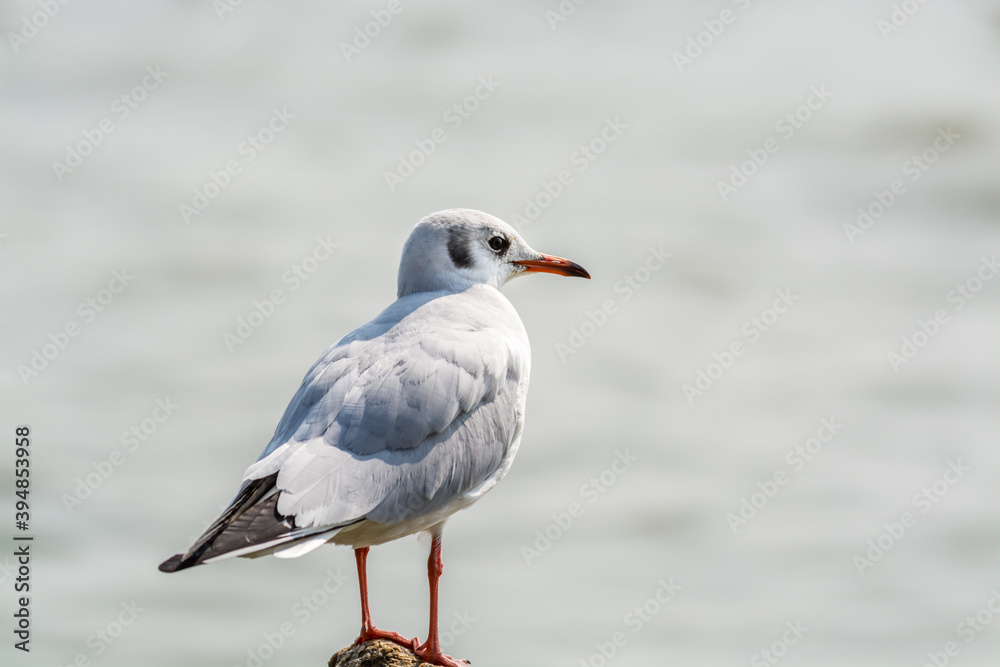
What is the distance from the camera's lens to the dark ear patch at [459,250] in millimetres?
6824

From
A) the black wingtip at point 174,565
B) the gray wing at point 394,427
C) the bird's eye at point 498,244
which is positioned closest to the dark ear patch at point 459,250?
the bird's eye at point 498,244

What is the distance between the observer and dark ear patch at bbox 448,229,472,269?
6.82m

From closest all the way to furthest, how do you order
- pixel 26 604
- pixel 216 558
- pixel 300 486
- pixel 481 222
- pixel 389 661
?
pixel 216 558, pixel 300 486, pixel 389 661, pixel 481 222, pixel 26 604

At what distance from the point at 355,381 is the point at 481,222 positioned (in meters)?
1.42

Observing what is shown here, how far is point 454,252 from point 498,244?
0.31 m

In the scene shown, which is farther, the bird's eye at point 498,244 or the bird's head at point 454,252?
the bird's eye at point 498,244

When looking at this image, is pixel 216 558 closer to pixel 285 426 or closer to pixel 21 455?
pixel 285 426

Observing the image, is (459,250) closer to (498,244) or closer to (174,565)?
(498,244)

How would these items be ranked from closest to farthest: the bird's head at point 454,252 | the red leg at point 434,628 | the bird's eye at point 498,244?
1. the red leg at point 434,628
2. the bird's head at point 454,252
3. the bird's eye at point 498,244

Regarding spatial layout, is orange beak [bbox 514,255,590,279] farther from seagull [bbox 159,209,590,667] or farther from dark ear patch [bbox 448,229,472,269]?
dark ear patch [bbox 448,229,472,269]

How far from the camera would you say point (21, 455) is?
923cm

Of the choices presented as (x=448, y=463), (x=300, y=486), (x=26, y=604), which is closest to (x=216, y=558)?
(x=300, y=486)

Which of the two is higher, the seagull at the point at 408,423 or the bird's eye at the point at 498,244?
the bird's eye at the point at 498,244

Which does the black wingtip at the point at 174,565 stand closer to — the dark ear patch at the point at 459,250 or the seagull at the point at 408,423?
the seagull at the point at 408,423
